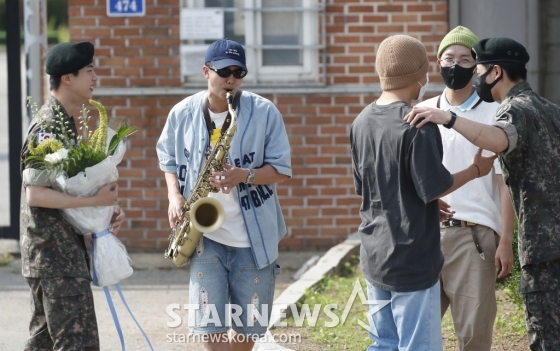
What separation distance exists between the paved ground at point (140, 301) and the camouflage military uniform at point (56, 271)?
5.29 feet

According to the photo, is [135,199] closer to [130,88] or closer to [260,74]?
[130,88]

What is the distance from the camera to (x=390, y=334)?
4.41 m

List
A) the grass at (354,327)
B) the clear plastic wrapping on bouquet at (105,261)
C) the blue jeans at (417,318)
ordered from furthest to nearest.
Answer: the grass at (354,327), the clear plastic wrapping on bouquet at (105,261), the blue jeans at (417,318)

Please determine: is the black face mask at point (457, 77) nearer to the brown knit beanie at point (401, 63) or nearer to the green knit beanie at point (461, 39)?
the green knit beanie at point (461, 39)

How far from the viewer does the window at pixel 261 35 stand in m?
8.98

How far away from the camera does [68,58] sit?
15.7 feet

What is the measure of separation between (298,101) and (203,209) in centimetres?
438

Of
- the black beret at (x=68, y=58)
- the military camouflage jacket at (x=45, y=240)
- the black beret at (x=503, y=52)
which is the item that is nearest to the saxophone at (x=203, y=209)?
the military camouflage jacket at (x=45, y=240)

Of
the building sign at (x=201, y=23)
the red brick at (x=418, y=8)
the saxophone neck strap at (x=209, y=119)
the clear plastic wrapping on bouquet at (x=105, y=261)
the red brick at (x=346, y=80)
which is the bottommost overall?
the clear plastic wrapping on bouquet at (x=105, y=261)

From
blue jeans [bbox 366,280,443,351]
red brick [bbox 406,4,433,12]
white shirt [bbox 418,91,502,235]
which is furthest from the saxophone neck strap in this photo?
red brick [bbox 406,4,433,12]

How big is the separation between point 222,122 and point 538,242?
1748mm

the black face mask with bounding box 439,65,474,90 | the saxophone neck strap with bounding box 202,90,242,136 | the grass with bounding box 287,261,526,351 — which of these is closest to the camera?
the saxophone neck strap with bounding box 202,90,242,136

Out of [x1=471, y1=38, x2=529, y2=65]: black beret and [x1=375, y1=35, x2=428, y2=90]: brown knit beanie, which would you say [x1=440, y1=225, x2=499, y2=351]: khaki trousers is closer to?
[x1=471, y1=38, x2=529, y2=65]: black beret

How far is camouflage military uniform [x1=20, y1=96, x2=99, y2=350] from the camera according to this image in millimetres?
4590
